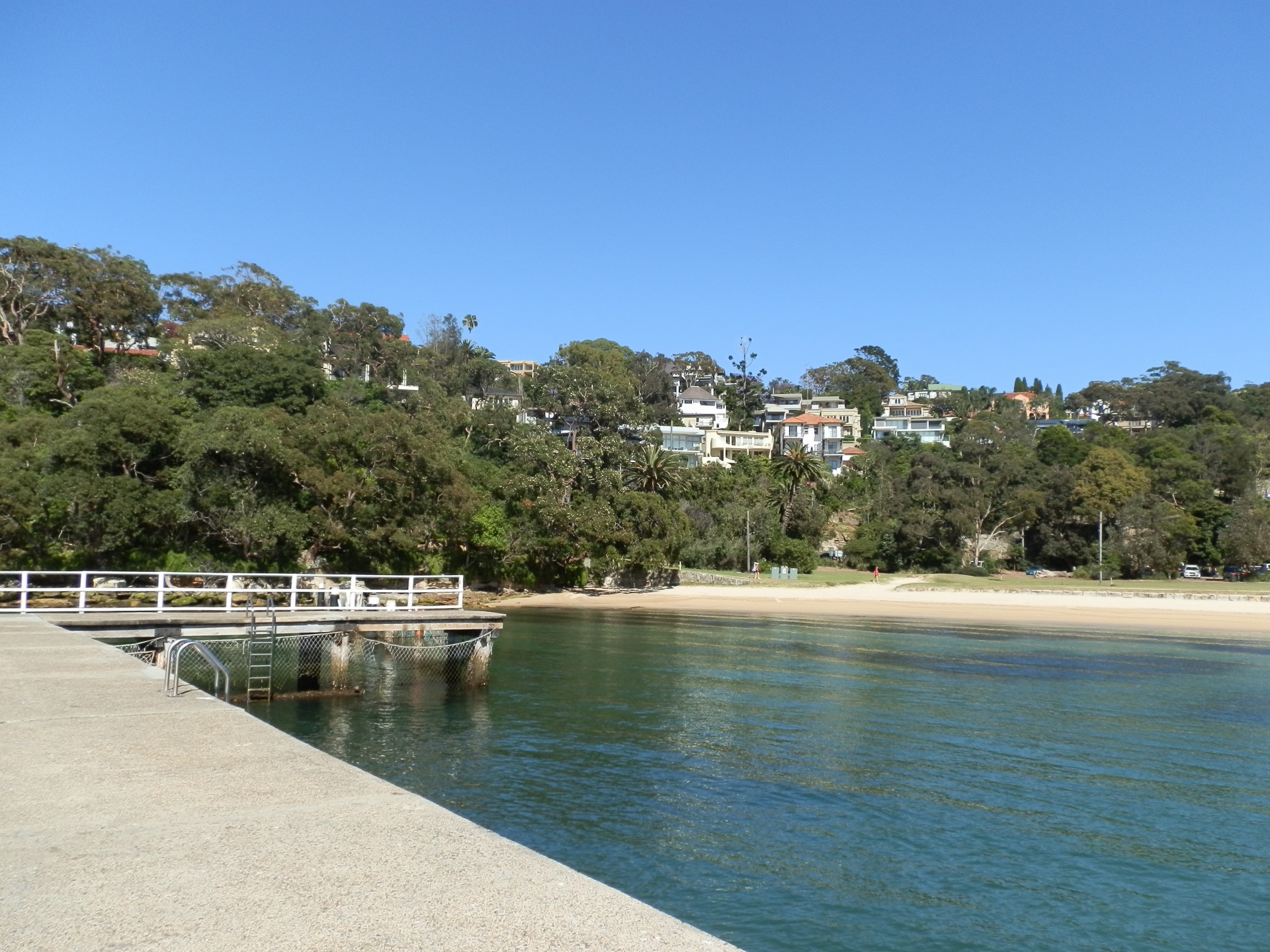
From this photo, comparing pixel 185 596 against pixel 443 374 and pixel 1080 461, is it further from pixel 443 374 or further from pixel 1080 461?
pixel 1080 461

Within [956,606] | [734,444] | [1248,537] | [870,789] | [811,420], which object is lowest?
[956,606]

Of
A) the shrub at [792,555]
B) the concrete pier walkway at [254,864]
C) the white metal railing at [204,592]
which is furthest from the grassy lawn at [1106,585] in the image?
the concrete pier walkway at [254,864]

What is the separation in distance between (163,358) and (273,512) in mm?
36545

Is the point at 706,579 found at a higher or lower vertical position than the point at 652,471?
lower

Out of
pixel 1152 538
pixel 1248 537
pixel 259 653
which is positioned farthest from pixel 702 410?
pixel 259 653

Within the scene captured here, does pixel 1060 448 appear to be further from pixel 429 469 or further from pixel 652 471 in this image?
pixel 429 469

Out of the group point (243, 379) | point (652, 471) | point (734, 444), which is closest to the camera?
point (243, 379)

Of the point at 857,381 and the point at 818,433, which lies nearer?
the point at 818,433

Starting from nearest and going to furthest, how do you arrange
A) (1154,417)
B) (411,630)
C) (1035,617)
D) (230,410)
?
1. (411,630)
2. (230,410)
3. (1035,617)
4. (1154,417)

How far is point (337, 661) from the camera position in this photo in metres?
22.8

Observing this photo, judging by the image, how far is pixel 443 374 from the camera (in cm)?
9538

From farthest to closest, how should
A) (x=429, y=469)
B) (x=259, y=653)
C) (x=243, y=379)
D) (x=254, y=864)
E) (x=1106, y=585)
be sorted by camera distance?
(x=1106, y=585) → (x=243, y=379) → (x=429, y=469) → (x=259, y=653) → (x=254, y=864)

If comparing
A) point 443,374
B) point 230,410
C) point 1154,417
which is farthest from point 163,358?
point 1154,417

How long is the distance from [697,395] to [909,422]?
31918 mm
